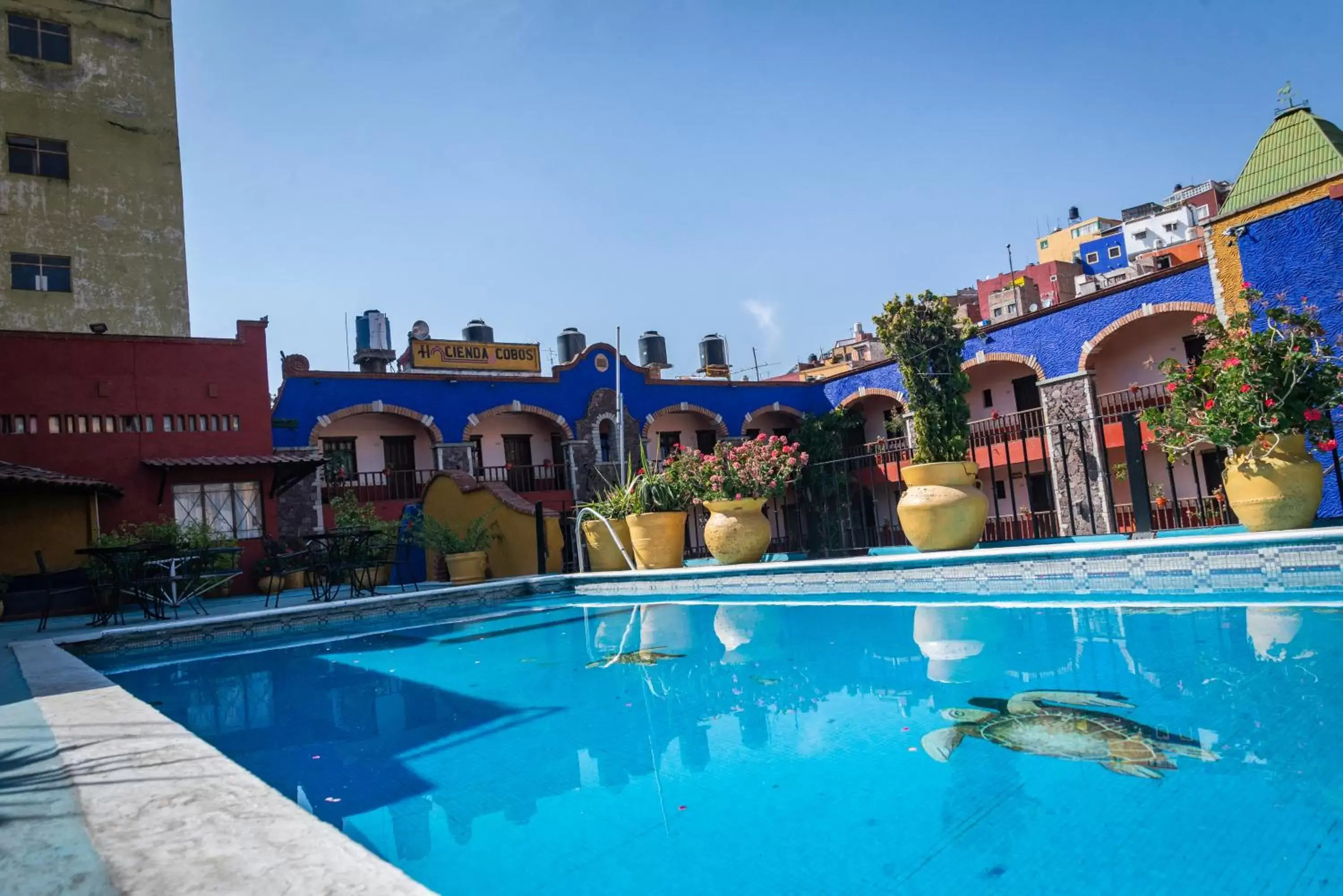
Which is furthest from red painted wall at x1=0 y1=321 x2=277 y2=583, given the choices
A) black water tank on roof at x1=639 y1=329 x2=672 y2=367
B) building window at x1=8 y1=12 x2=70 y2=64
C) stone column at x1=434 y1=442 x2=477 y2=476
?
black water tank on roof at x1=639 y1=329 x2=672 y2=367

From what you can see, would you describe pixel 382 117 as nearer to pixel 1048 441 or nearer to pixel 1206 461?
pixel 1048 441

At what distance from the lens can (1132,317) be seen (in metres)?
16.0

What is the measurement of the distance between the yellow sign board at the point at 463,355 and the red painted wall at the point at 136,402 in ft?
32.0

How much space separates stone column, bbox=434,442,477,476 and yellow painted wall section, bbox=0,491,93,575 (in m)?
7.64

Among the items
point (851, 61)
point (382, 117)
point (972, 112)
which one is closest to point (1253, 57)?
point (972, 112)

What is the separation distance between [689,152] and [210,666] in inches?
336

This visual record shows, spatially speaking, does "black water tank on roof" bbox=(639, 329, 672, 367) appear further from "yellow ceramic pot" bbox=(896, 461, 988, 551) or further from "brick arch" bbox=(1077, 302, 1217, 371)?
"yellow ceramic pot" bbox=(896, 461, 988, 551)

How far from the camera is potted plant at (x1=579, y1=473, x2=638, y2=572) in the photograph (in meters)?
9.52

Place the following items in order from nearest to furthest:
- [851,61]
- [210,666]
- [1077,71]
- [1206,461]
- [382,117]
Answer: [210,666]
[851,61]
[1077,71]
[382,117]
[1206,461]

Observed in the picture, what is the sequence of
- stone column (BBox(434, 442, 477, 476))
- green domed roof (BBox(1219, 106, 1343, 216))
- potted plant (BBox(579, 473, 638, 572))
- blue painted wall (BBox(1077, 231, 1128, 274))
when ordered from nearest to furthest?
potted plant (BBox(579, 473, 638, 572))
green domed roof (BBox(1219, 106, 1343, 216))
stone column (BBox(434, 442, 477, 476))
blue painted wall (BBox(1077, 231, 1128, 274))

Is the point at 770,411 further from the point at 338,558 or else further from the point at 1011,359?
the point at 338,558

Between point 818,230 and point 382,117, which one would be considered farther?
point 818,230

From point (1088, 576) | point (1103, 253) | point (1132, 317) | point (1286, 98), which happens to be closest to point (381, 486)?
point (1088, 576)

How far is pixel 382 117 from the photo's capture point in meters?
10.3
